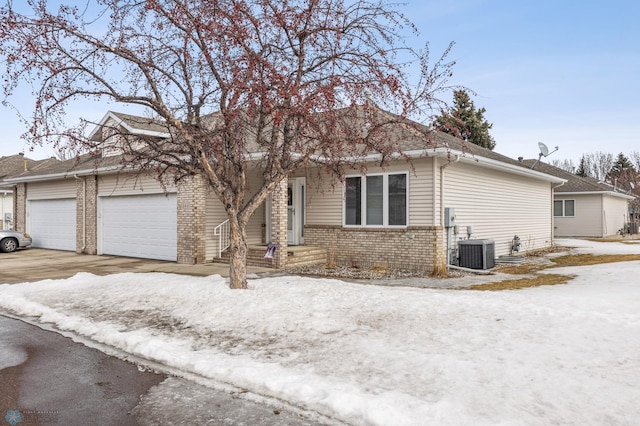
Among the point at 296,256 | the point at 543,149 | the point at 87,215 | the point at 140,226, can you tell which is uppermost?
the point at 543,149

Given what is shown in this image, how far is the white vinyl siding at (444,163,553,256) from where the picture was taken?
13.2m

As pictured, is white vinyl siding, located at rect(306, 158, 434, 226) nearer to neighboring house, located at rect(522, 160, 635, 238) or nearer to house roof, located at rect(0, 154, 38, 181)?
neighboring house, located at rect(522, 160, 635, 238)

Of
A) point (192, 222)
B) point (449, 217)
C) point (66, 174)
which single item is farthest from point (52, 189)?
point (449, 217)

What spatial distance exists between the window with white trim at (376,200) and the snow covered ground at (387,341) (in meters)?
4.31

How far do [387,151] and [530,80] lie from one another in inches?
468

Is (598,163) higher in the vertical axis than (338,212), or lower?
higher

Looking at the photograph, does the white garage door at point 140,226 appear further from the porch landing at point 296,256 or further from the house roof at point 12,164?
the house roof at point 12,164

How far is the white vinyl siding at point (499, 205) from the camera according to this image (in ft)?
43.3

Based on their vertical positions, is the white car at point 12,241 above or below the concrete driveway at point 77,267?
above

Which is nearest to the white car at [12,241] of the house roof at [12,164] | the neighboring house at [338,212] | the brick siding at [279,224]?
the neighboring house at [338,212]

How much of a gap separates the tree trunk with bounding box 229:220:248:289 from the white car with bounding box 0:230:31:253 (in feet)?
50.5

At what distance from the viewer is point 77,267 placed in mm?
13695

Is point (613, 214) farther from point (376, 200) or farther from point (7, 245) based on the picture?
point (7, 245)

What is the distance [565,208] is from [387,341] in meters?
27.6
